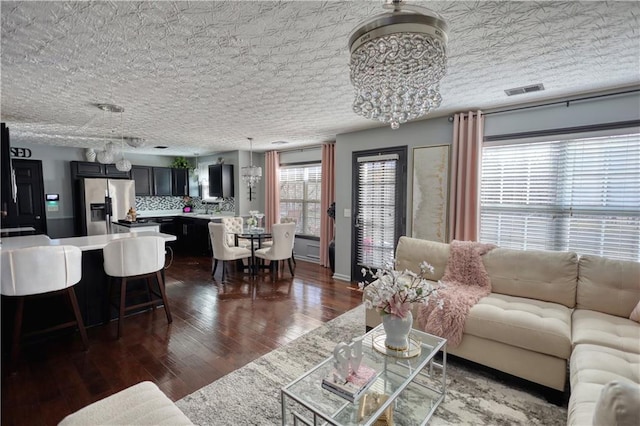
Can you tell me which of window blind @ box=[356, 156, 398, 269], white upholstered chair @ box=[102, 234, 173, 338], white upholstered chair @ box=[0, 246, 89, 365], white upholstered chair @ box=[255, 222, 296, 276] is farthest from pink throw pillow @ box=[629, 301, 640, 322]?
white upholstered chair @ box=[0, 246, 89, 365]

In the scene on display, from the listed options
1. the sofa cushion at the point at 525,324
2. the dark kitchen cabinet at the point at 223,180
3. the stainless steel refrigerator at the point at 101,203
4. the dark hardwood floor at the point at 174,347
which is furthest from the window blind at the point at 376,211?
the stainless steel refrigerator at the point at 101,203

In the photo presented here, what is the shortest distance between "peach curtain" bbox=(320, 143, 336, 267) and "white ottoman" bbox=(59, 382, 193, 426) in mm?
4448

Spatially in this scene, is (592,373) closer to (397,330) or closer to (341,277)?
(397,330)

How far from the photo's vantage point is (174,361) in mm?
2506

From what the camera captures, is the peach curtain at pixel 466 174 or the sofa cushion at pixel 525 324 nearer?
the sofa cushion at pixel 525 324

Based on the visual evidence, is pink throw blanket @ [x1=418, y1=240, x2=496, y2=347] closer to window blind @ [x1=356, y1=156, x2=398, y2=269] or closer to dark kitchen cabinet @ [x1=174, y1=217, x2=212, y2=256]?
window blind @ [x1=356, y1=156, x2=398, y2=269]

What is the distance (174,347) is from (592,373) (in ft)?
10.3

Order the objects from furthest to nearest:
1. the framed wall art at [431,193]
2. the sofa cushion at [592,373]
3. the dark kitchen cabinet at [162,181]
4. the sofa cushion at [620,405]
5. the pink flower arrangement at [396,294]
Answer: the dark kitchen cabinet at [162,181] < the framed wall art at [431,193] < the pink flower arrangement at [396,294] < the sofa cushion at [592,373] < the sofa cushion at [620,405]

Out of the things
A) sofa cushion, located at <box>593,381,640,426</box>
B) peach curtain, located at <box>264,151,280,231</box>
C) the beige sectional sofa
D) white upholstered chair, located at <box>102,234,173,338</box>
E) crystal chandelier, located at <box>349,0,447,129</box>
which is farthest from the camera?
peach curtain, located at <box>264,151,280,231</box>

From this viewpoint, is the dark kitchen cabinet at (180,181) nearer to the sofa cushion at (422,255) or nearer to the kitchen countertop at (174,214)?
the kitchen countertop at (174,214)

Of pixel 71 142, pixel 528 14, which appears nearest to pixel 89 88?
pixel 528 14

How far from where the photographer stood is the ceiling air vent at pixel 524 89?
2695mm

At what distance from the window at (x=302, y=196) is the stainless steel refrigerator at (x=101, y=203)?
352 centimetres

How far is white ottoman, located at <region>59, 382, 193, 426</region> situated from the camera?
1200mm
